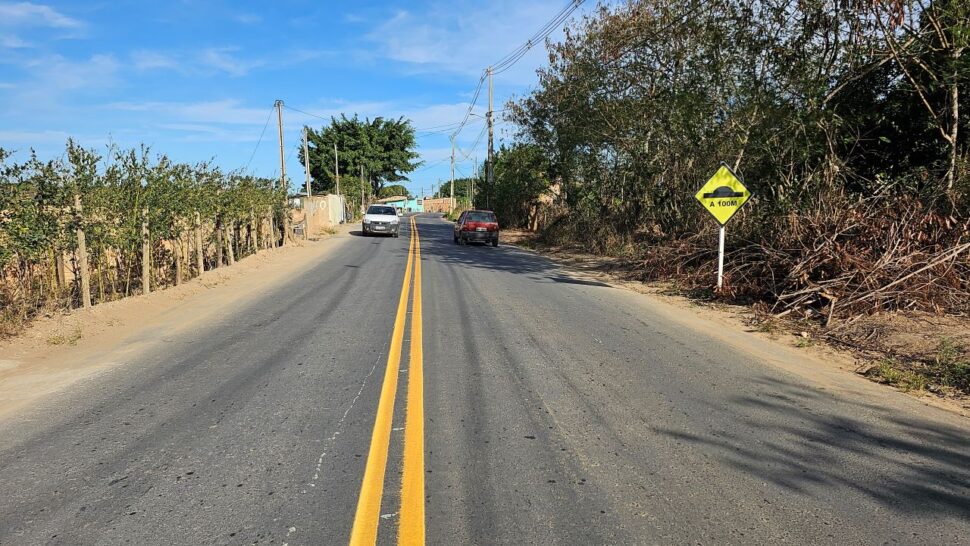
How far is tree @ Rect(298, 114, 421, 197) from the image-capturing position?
62.7 meters

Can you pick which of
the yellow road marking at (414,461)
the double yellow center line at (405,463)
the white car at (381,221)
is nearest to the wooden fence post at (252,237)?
the white car at (381,221)

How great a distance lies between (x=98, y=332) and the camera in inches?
314

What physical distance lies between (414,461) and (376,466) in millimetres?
240

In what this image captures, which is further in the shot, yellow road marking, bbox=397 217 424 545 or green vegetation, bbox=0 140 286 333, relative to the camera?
green vegetation, bbox=0 140 286 333

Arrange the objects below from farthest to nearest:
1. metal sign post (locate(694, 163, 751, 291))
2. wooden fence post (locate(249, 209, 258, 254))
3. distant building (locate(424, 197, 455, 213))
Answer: distant building (locate(424, 197, 455, 213)) < wooden fence post (locate(249, 209, 258, 254)) < metal sign post (locate(694, 163, 751, 291))

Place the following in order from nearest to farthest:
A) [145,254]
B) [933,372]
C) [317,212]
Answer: [933,372]
[145,254]
[317,212]

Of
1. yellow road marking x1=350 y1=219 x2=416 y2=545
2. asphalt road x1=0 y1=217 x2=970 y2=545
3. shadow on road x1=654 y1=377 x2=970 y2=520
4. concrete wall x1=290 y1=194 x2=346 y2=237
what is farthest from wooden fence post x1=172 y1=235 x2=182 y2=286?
concrete wall x1=290 y1=194 x2=346 y2=237

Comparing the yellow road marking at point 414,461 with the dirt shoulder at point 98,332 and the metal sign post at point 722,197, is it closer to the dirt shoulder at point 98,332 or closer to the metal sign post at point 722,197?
the dirt shoulder at point 98,332

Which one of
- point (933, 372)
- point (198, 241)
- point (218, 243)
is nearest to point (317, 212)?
point (218, 243)

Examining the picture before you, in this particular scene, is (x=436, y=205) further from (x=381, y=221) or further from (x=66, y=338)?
(x=66, y=338)

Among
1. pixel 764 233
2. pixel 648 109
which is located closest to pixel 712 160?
pixel 648 109

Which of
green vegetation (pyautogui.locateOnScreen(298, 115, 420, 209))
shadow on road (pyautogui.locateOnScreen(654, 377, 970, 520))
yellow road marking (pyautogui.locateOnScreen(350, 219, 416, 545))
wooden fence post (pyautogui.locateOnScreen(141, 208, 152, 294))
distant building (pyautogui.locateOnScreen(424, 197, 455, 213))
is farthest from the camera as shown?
distant building (pyautogui.locateOnScreen(424, 197, 455, 213))

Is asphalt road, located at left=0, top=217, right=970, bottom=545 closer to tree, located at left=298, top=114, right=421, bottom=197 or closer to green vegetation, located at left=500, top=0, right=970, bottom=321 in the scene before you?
green vegetation, located at left=500, top=0, right=970, bottom=321

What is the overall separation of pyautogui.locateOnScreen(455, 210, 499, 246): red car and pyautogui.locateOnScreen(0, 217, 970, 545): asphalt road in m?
18.4
